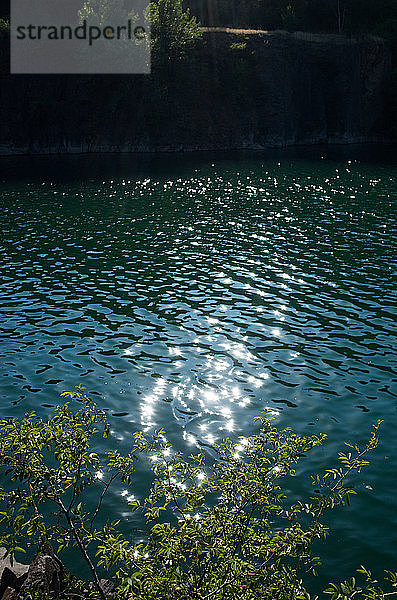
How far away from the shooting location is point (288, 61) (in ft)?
306

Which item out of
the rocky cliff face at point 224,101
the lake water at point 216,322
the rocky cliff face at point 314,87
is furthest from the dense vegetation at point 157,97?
the lake water at point 216,322

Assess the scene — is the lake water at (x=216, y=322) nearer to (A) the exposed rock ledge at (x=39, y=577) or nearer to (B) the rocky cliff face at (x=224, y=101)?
(A) the exposed rock ledge at (x=39, y=577)

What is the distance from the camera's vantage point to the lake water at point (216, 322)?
48.5 feet

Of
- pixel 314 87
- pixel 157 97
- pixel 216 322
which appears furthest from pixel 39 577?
pixel 314 87

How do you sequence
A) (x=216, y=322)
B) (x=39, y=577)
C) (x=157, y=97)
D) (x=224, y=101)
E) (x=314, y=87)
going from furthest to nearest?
(x=314, y=87)
(x=224, y=101)
(x=157, y=97)
(x=216, y=322)
(x=39, y=577)

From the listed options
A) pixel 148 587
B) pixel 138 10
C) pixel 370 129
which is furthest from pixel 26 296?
pixel 370 129

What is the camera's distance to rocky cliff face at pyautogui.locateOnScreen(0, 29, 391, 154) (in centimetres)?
8244

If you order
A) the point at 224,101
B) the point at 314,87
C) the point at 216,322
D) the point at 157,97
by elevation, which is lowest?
the point at 216,322

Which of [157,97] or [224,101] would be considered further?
[224,101]

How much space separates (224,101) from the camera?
9200 cm

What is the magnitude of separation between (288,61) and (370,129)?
21.5 metres

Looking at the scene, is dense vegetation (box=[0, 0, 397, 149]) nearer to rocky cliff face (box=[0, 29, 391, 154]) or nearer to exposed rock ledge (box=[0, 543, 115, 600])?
rocky cliff face (box=[0, 29, 391, 154])

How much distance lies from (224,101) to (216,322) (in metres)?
78.3

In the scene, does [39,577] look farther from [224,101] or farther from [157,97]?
[224,101]
